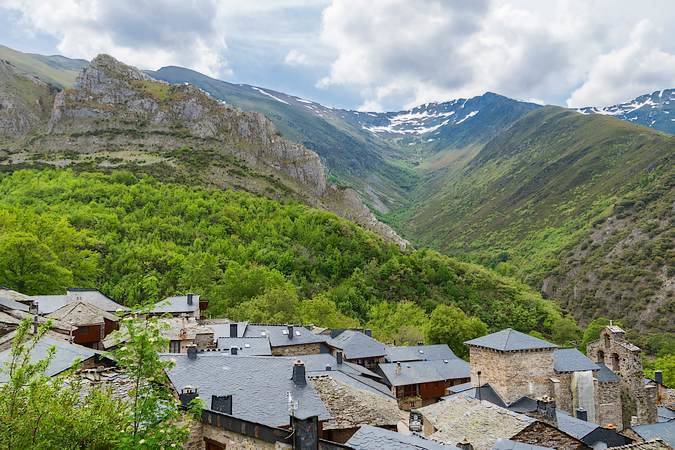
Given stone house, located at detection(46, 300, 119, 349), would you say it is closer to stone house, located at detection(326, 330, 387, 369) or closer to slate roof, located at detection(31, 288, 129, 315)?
slate roof, located at detection(31, 288, 129, 315)

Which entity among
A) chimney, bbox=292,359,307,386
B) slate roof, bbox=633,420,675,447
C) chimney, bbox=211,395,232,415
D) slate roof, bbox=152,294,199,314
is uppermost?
slate roof, bbox=152,294,199,314

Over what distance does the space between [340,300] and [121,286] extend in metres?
28.7

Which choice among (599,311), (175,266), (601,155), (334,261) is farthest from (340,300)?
(601,155)

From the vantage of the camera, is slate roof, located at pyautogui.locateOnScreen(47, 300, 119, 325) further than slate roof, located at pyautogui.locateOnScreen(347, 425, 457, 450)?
Yes

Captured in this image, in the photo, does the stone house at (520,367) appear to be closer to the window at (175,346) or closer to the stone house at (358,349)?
the stone house at (358,349)

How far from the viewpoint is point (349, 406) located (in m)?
17.4

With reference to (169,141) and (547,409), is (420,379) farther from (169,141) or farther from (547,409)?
(169,141)

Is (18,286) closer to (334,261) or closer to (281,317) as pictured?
(281,317)

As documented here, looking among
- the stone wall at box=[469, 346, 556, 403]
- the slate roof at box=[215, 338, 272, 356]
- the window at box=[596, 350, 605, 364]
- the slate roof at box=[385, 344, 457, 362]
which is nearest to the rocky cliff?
the slate roof at box=[385, 344, 457, 362]

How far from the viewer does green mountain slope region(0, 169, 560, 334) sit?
57.4 metres

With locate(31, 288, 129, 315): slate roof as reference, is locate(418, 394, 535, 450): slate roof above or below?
below

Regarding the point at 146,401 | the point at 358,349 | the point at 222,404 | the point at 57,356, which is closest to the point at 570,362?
the point at 358,349

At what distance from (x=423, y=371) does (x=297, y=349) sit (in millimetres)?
9181

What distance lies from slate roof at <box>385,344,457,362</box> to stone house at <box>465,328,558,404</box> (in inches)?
440
